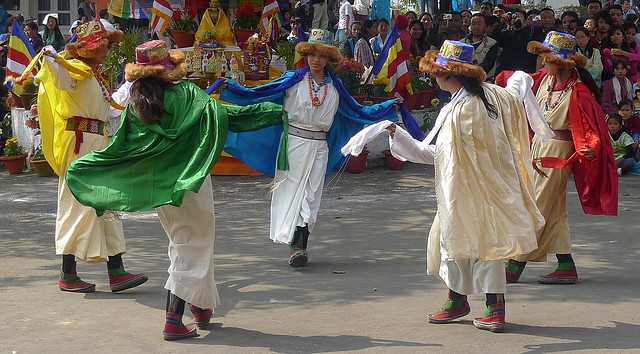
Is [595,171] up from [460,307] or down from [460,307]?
up

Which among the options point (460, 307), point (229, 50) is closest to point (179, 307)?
point (460, 307)

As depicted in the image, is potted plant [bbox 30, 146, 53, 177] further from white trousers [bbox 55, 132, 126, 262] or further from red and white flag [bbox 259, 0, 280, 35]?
white trousers [bbox 55, 132, 126, 262]

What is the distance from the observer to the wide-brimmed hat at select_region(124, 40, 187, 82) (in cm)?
636

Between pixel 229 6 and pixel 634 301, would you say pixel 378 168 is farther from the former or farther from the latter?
pixel 634 301

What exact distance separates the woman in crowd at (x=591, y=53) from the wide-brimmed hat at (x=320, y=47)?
6150mm

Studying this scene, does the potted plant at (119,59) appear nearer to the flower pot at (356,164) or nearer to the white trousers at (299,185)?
the flower pot at (356,164)

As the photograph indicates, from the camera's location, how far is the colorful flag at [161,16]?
599 inches

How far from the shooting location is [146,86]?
250 inches

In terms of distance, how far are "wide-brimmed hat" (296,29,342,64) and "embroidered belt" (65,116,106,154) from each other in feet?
5.78

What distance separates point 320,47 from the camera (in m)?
8.57

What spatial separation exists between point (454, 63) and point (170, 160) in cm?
178

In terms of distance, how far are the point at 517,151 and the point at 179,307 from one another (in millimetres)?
2227

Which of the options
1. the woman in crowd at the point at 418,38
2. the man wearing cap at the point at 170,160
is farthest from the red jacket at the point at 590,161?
the woman in crowd at the point at 418,38

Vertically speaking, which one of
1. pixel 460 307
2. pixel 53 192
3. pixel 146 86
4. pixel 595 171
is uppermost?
pixel 146 86
